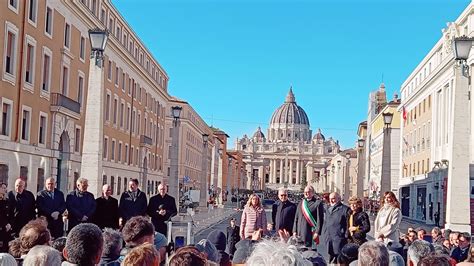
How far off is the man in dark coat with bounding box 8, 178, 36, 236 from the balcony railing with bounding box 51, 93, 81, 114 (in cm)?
2171

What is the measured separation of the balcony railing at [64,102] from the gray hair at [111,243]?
28650mm

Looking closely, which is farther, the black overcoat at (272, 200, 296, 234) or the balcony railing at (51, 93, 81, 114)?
the balcony railing at (51, 93, 81, 114)

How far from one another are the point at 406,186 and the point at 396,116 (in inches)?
560

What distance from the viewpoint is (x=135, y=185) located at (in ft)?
45.6

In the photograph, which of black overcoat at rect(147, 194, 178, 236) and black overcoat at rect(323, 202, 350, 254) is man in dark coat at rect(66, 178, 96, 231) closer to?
black overcoat at rect(147, 194, 178, 236)

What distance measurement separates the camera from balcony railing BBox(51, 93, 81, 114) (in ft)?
110

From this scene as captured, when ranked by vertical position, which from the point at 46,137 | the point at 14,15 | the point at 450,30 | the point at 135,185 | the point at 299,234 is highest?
the point at 450,30

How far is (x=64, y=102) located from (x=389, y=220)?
25.8 meters

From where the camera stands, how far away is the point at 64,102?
113ft

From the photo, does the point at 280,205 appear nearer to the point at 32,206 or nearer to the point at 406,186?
the point at 32,206

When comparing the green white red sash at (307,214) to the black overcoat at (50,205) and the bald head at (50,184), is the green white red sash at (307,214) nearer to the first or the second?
the black overcoat at (50,205)

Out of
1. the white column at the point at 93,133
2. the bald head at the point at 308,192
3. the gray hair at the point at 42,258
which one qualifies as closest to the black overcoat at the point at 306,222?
the bald head at the point at 308,192

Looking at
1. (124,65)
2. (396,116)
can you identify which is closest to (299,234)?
(124,65)

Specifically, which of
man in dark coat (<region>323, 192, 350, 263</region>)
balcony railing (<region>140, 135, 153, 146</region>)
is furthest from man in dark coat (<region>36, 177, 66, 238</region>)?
balcony railing (<region>140, 135, 153, 146</region>)
